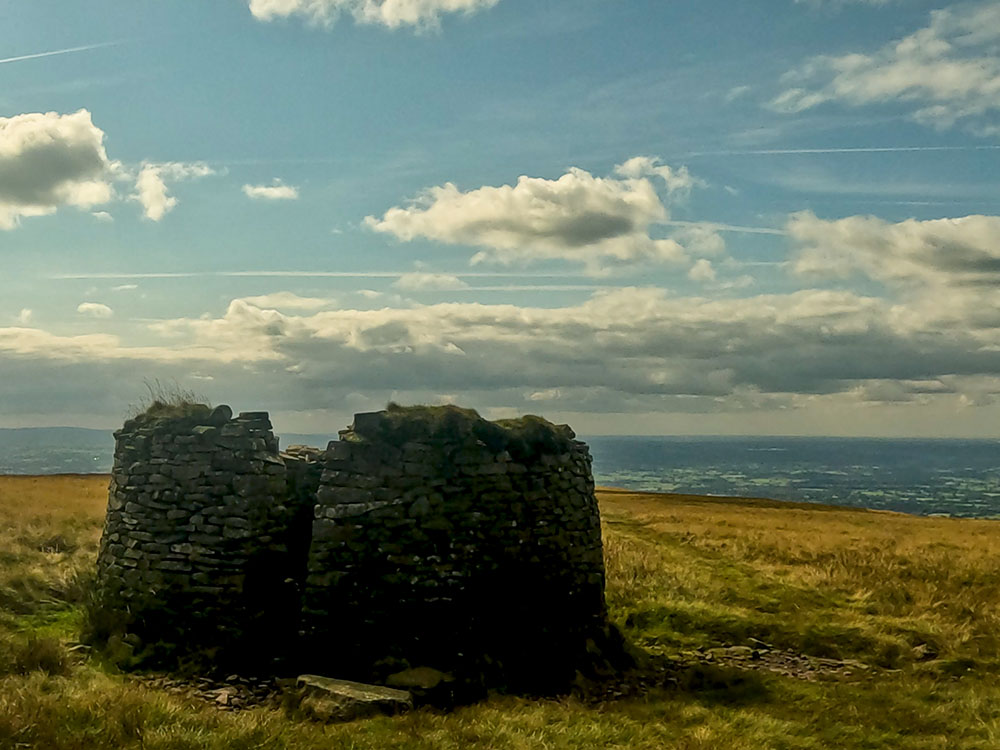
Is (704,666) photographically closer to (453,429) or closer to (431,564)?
(431,564)

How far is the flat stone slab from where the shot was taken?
377 inches

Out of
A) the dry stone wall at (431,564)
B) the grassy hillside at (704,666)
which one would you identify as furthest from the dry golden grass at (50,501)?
the dry stone wall at (431,564)

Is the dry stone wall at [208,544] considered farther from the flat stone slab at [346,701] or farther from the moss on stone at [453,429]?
the flat stone slab at [346,701]

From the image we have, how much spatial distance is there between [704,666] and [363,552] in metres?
5.19

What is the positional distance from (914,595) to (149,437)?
49.3ft

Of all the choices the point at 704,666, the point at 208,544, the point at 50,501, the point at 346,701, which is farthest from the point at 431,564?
the point at 50,501

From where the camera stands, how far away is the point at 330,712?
958 cm

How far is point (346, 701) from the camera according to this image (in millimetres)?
9672

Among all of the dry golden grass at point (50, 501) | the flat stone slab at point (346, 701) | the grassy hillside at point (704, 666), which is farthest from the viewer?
the dry golden grass at point (50, 501)

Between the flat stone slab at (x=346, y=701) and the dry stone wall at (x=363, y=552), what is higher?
the dry stone wall at (x=363, y=552)

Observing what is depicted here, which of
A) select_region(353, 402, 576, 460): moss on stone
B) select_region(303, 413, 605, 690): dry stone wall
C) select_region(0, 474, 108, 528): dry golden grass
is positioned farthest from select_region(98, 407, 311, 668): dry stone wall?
select_region(0, 474, 108, 528): dry golden grass

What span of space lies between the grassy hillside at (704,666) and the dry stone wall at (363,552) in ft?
3.76

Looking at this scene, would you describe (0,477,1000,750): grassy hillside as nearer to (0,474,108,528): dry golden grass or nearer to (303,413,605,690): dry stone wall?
(0,474,108,528): dry golden grass

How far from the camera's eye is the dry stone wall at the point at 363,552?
11.5 metres
